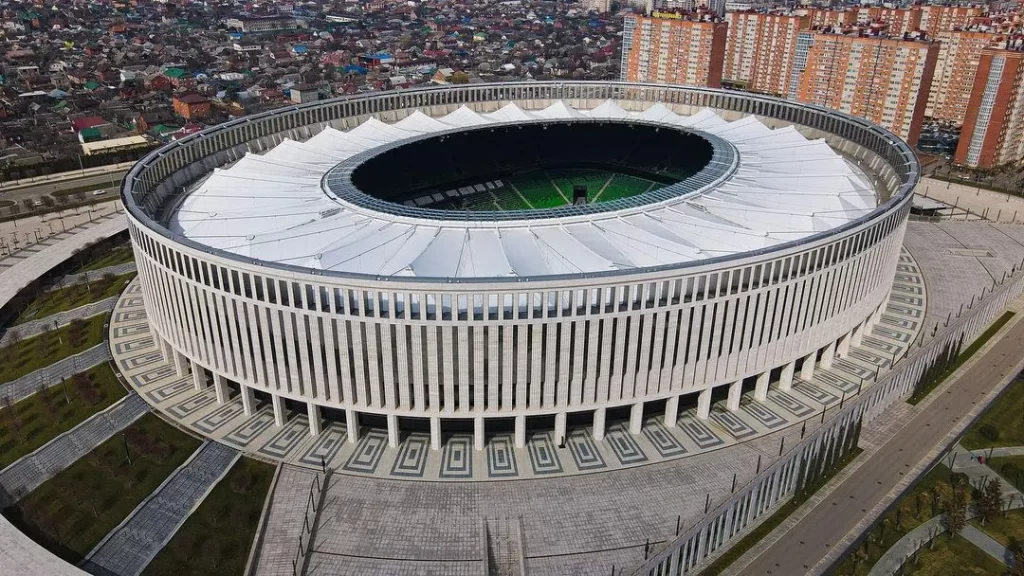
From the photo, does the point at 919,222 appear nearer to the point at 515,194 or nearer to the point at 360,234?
the point at 515,194

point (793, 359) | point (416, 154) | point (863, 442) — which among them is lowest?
point (863, 442)

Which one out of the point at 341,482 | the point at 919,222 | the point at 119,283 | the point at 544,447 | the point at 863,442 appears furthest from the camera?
the point at 919,222

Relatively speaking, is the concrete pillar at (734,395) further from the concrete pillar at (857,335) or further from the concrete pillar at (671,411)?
the concrete pillar at (857,335)

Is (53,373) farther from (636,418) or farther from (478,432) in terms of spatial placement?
(636,418)

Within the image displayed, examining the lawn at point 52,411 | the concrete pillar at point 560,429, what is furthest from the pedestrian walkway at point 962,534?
the lawn at point 52,411

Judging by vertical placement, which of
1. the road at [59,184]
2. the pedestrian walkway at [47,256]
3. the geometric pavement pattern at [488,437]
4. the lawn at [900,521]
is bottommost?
the lawn at [900,521]

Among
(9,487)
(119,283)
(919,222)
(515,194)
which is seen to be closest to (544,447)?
(9,487)
